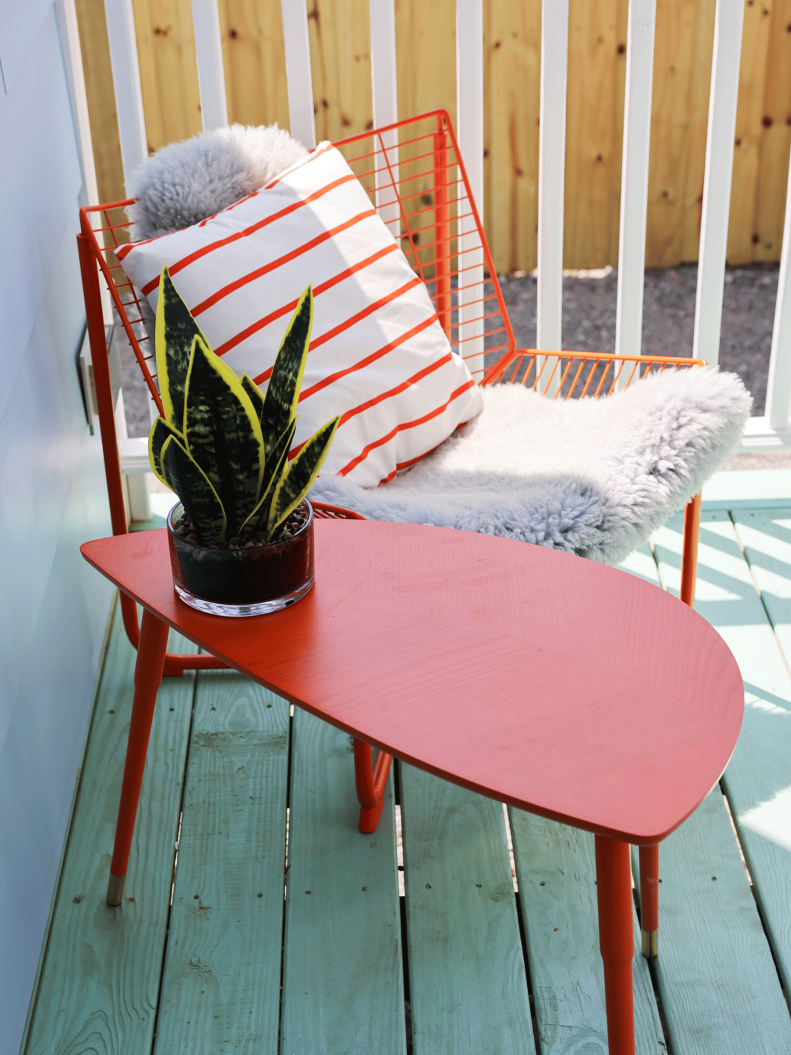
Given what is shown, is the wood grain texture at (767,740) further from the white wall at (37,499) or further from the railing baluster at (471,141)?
the white wall at (37,499)

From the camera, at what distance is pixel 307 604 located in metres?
0.92

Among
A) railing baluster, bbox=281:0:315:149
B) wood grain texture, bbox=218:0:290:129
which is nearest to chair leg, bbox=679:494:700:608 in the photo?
railing baluster, bbox=281:0:315:149

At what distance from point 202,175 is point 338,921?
1048 millimetres

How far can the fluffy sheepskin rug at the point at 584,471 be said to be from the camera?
1197mm

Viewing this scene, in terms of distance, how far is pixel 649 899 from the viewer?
111cm

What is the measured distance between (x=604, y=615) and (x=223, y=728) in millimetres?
811

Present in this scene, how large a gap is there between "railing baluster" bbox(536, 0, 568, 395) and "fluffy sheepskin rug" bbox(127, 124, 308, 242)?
0.48 metres

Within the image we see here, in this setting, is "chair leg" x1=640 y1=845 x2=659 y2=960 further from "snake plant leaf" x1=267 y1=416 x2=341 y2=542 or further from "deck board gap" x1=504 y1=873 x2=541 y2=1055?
"snake plant leaf" x1=267 y1=416 x2=341 y2=542

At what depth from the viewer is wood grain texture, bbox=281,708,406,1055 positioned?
1.09m

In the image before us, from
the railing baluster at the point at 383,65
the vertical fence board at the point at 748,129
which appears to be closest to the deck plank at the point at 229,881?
the railing baluster at the point at 383,65

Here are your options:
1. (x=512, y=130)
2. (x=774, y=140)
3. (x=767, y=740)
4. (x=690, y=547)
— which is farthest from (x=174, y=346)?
(x=774, y=140)

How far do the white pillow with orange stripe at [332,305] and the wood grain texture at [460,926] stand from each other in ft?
1.56

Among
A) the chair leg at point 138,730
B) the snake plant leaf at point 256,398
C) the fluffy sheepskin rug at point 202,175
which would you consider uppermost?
the fluffy sheepskin rug at point 202,175

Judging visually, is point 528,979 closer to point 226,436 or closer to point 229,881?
point 229,881
